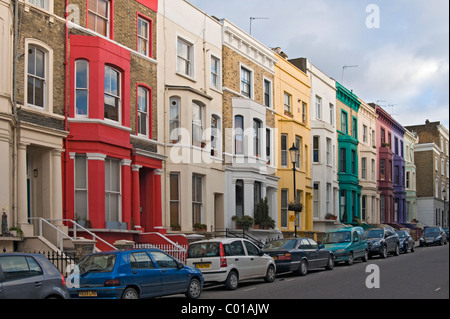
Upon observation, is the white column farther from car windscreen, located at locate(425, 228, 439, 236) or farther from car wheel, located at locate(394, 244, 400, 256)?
car windscreen, located at locate(425, 228, 439, 236)

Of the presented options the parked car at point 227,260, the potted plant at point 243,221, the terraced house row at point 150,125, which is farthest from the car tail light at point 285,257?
the potted plant at point 243,221

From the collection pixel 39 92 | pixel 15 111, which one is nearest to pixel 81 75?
pixel 39 92

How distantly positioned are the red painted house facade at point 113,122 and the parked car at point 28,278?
854cm

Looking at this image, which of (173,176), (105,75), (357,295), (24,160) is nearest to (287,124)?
(173,176)

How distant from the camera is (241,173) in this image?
31.1m

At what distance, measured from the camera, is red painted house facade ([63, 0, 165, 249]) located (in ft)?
70.5

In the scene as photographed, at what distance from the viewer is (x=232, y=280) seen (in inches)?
735

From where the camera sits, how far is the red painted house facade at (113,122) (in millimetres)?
21484

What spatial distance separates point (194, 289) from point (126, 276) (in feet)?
9.25

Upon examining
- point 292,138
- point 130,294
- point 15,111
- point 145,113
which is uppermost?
point 145,113

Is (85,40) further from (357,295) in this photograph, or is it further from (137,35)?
(357,295)

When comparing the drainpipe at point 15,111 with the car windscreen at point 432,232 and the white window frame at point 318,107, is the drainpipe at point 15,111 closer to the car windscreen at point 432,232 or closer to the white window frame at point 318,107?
the white window frame at point 318,107

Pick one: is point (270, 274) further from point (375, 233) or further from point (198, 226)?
point (375, 233)

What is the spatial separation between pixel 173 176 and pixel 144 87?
3.91m
